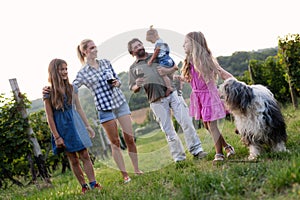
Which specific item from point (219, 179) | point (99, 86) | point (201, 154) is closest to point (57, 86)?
point (99, 86)

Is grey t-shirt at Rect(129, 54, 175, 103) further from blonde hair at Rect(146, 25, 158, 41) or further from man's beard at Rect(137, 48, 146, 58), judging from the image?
blonde hair at Rect(146, 25, 158, 41)

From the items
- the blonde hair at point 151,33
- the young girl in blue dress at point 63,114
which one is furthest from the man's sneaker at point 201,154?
the blonde hair at point 151,33

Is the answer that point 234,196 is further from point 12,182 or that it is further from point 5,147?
point 12,182

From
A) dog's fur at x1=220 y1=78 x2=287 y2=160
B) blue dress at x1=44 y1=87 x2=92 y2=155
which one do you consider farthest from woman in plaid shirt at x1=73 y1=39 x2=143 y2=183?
dog's fur at x1=220 y1=78 x2=287 y2=160

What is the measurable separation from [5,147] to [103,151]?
2.45 metres

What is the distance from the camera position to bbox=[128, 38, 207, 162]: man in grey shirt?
520 centimetres

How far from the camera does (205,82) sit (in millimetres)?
4902

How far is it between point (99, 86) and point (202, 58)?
1508 mm

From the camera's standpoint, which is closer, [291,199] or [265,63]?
[291,199]

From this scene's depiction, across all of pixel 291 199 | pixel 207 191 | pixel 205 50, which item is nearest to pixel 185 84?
pixel 205 50

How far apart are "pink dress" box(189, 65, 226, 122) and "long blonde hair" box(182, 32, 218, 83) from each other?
121 mm

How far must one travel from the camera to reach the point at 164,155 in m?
5.89

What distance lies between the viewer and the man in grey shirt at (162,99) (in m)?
5.20

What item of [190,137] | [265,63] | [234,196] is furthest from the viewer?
[265,63]
